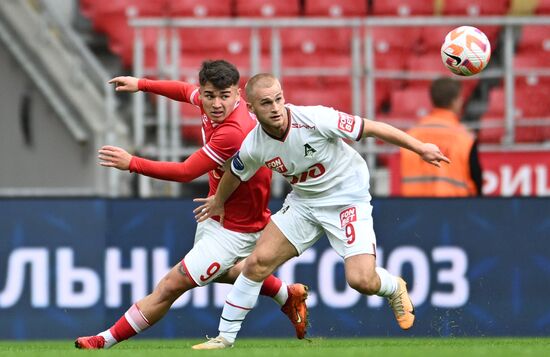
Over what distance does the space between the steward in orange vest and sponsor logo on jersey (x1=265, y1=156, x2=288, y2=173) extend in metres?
2.48

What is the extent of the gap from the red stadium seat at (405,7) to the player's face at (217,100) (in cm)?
572

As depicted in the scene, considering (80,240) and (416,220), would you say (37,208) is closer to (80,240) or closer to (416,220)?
(80,240)

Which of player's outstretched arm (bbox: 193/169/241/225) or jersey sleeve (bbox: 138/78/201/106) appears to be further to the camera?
jersey sleeve (bbox: 138/78/201/106)

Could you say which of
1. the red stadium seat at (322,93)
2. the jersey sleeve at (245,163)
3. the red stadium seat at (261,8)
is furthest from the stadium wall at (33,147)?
the jersey sleeve at (245,163)

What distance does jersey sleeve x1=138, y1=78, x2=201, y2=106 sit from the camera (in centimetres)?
880

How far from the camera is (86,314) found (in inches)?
401

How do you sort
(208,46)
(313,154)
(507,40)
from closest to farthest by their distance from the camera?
1. (313,154)
2. (507,40)
3. (208,46)

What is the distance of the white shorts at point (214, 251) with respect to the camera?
8.43 meters

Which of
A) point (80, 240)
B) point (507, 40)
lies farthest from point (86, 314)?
point (507, 40)

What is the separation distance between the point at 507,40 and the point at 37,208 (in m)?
4.56

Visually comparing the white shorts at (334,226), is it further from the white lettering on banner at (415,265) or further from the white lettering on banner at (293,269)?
the white lettering on banner at (415,265)

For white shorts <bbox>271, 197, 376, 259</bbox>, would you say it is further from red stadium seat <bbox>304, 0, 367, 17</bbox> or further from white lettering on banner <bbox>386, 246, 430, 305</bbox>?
red stadium seat <bbox>304, 0, 367, 17</bbox>

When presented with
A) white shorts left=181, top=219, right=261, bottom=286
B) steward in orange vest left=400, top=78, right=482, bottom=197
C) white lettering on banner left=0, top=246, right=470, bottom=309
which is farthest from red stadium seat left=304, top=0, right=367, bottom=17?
white shorts left=181, top=219, right=261, bottom=286

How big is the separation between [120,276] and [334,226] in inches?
96.7
